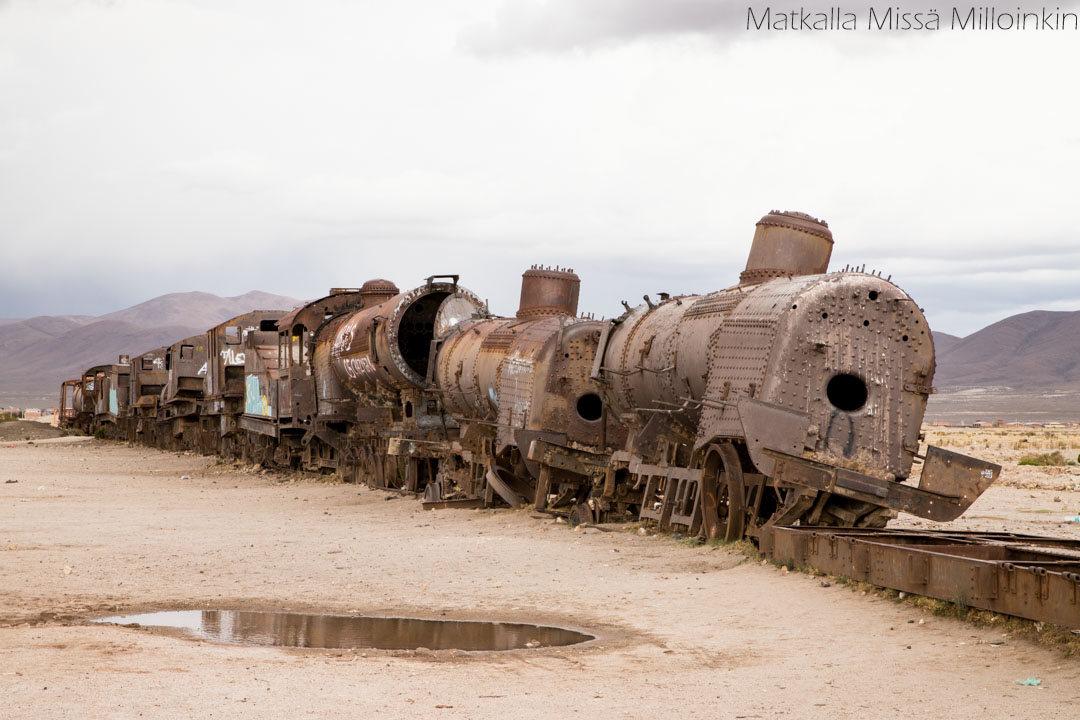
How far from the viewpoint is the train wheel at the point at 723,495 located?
1195 centimetres

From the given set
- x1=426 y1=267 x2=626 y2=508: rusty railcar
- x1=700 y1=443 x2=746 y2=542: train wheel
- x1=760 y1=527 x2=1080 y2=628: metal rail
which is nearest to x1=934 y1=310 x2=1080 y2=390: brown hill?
x1=426 y1=267 x2=626 y2=508: rusty railcar

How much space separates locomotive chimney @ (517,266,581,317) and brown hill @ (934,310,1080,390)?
13074 centimetres

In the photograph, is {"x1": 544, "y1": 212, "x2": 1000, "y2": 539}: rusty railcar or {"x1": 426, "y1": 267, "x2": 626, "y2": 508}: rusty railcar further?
{"x1": 426, "y1": 267, "x2": 626, "y2": 508}: rusty railcar

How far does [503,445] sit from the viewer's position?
16766 mm

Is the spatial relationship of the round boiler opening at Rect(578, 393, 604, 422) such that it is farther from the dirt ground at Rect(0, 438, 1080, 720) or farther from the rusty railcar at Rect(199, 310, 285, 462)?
the rusty railcar at Rect(199, 310, 285, 462)

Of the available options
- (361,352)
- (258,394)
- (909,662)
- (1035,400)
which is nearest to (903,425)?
(909,662)

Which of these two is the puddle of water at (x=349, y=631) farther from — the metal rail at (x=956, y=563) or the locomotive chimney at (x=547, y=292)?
the locomotive chimney at (x=547, y=292)

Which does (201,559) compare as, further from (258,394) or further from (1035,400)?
(1035,400)

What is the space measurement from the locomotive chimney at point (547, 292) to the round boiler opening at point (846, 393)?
7.60 meters

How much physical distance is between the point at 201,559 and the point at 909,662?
7.86 metres

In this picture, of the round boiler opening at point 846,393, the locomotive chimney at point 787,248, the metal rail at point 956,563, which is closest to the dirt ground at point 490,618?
the metal rail at point 956,563

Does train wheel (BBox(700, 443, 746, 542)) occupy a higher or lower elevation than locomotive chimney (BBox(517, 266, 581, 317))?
lower

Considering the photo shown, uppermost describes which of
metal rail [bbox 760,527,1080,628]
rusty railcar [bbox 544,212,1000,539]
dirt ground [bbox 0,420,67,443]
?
rusty railcar [bbox 544,212,1000,539]

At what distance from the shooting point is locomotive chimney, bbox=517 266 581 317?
18.9m
